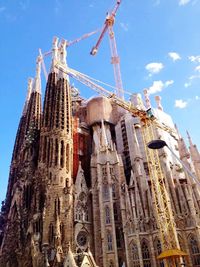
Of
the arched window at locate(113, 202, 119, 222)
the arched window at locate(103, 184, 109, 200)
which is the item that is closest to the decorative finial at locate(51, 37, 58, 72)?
the arched window at locate(103, 184, 109, 200)

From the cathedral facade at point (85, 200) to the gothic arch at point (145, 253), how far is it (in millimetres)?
122

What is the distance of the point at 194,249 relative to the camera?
3900 cm

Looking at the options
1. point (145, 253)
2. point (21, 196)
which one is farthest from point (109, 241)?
point (21, 196)

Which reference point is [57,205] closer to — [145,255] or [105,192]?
[105,192]

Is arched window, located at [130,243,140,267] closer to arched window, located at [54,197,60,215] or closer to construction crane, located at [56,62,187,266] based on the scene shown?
construction crane, located at [56,62,187,266]

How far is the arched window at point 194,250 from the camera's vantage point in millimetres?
38372

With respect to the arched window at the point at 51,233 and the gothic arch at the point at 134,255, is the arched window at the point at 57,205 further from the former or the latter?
the gothic arch at the point at 134,255

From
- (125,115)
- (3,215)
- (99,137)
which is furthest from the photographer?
(125,115)

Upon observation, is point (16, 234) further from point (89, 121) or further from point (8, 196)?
point (89, 121)

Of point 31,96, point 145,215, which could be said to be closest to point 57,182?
point 145,215

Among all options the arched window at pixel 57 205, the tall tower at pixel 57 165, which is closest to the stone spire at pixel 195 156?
the tall tower at pixel 57 165

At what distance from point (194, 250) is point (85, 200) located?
17416 mm

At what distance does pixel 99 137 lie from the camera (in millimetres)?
55125

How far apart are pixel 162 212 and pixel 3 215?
28015 millimetres
